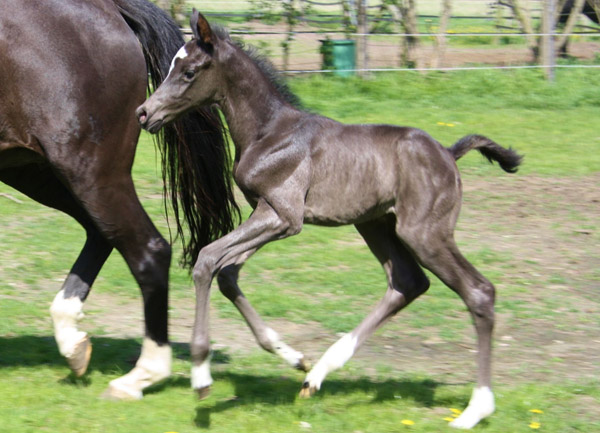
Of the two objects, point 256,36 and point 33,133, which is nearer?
point 33,133

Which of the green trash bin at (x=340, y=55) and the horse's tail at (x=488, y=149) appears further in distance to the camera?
the green trash bin at (x=340, y=55)

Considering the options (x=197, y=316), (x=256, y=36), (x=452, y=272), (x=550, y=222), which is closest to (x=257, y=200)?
(x=197, y=316)

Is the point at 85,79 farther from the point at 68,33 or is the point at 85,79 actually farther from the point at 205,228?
the point at 205,228

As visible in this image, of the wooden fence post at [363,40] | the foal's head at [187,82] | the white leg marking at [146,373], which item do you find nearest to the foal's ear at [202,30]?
the foal's head at [187,82]

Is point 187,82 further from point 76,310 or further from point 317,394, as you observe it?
point 317,394

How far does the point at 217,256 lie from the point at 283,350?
0.74 meters

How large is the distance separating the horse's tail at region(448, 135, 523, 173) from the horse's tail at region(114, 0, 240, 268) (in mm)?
1342

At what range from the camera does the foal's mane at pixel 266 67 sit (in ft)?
14.3

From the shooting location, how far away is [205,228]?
5199 millimetres

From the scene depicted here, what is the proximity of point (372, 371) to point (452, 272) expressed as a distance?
40.5 inches

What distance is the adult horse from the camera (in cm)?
445

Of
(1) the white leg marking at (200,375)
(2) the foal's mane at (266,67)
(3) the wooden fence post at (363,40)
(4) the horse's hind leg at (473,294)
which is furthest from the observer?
(3) the wooden fence post at (363,40)

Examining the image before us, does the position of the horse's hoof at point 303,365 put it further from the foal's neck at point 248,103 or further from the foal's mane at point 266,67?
the foal's mane at point 266,67

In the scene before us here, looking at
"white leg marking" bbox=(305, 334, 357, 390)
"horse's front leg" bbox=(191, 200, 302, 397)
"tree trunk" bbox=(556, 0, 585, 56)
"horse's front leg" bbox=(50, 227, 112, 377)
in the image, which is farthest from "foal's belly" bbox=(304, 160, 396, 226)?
"tree trunk" bbox=(556, 0, 585, 56)
